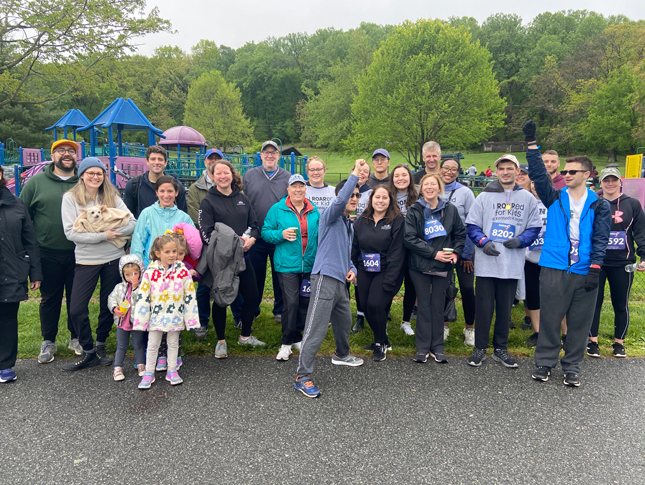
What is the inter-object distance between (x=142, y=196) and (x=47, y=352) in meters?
1.93

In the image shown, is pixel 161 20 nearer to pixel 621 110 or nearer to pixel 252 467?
pixel 252 467

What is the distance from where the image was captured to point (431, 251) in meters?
4.42

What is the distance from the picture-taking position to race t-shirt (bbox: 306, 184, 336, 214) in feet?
16.9

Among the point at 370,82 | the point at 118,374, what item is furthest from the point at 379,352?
the point at 370,82

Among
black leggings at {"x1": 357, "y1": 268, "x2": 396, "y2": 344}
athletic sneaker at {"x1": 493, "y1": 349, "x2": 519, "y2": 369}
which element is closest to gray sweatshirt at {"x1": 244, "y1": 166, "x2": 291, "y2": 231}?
black leggings at {"x1": 357, "y1": 268, "x2": 396, "y2": 344}

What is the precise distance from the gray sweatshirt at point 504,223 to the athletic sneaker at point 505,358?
82 cm

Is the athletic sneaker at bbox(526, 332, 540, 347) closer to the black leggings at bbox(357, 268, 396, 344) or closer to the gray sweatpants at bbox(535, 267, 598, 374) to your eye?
the gray sweatpants at bbox(535, 267, 598, 374)

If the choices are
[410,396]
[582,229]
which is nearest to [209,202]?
[410,396]

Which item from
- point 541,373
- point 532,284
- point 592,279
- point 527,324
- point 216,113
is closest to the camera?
point 592,279

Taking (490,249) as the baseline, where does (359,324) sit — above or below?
below

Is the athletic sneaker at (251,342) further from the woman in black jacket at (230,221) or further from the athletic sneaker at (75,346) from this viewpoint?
the athletic sneaker at (75,346)

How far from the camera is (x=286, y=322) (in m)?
4.68

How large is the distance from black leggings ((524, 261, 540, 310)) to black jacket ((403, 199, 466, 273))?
4.26 ft

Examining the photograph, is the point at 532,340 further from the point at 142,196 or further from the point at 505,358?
the point at 142,196
